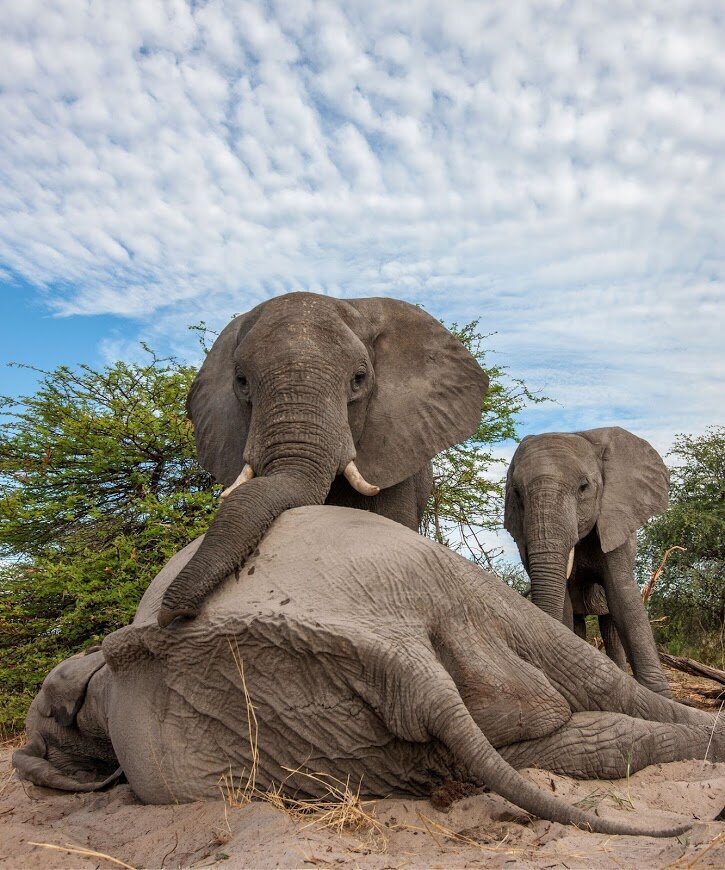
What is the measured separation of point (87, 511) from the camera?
9.02 m

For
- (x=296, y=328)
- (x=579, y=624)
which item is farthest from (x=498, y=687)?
(x=579, y=624)

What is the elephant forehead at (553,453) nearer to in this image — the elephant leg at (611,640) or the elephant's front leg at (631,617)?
the elephant's front leg at (631,617)

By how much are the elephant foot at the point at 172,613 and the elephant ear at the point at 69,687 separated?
0.87 m

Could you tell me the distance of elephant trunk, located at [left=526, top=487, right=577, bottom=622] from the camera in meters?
6.67

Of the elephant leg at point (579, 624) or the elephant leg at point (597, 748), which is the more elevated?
the elephant leg at point (579, 624)

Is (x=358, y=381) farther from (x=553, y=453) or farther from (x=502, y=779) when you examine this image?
(x=502, y=779)

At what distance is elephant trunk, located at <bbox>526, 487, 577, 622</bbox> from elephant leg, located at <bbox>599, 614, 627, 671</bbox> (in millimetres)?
1970

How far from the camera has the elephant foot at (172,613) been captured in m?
2.81

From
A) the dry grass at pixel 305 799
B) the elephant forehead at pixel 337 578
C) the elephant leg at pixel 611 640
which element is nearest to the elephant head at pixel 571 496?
the elephant leg at pixel 611 640

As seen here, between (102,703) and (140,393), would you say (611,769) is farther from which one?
(140,393)

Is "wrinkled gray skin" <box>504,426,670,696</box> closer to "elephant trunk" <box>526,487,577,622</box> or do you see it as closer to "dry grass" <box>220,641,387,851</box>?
"elephant trunk" <box>526,487,577,622</box>

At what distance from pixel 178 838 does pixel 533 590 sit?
4561 mm

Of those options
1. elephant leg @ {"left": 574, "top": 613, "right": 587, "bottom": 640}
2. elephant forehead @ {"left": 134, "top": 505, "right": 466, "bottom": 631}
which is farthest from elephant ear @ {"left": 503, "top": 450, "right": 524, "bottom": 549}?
elephant forehead @ {"left": 134, "top": 505, "right": 466, "bottom": 631}

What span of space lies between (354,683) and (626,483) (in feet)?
18.3
